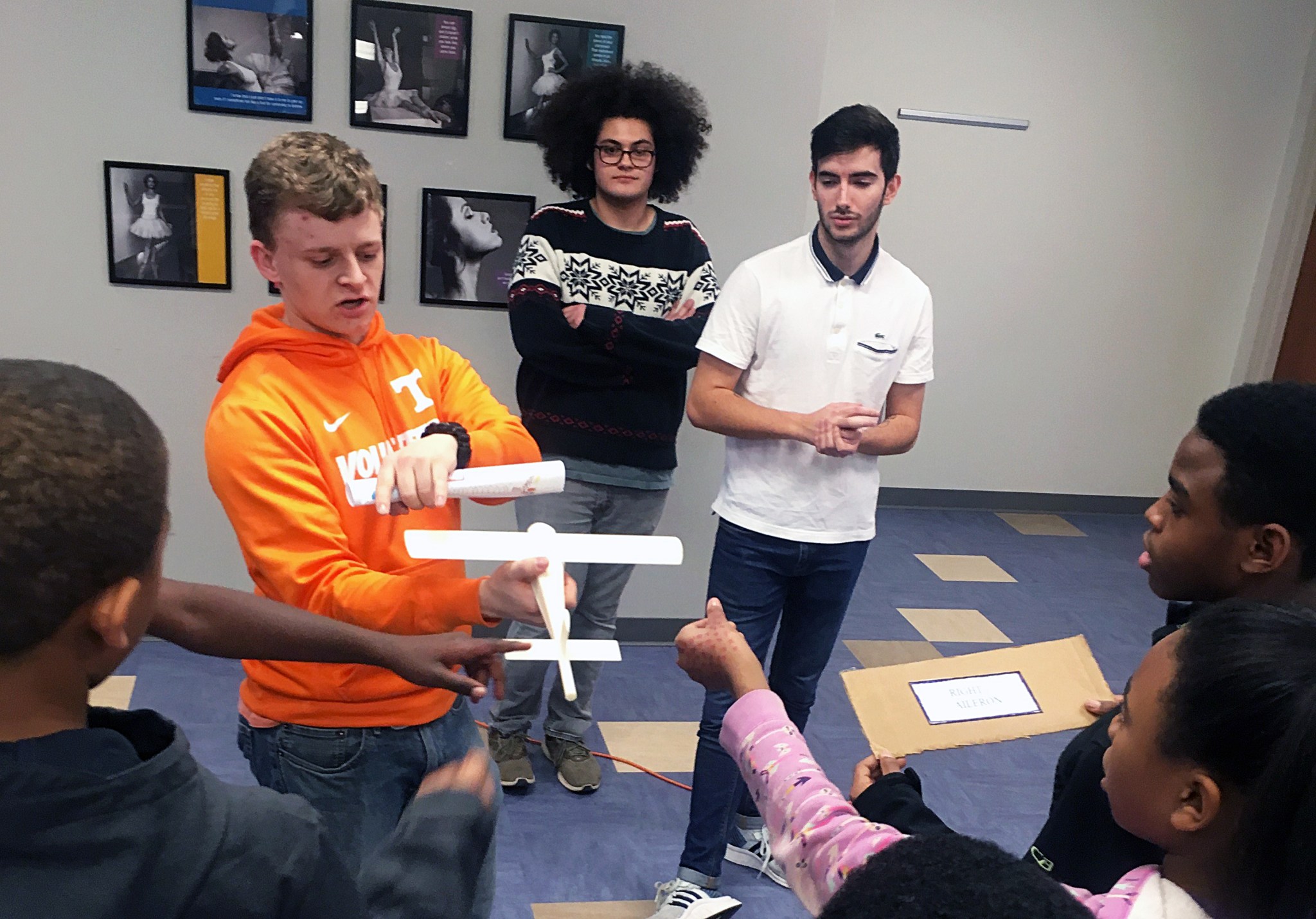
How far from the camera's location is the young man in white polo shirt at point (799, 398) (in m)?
2.30

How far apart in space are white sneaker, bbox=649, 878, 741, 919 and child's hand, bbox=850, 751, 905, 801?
3.35 ft

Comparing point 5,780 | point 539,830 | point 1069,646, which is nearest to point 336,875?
point 5,780

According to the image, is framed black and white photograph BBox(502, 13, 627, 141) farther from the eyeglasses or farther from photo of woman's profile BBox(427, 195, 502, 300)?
the eyeglasses

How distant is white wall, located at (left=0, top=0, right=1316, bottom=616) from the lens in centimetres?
304

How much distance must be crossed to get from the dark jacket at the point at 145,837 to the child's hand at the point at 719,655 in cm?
64

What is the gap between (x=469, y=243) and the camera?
10.7 feet

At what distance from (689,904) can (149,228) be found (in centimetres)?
253

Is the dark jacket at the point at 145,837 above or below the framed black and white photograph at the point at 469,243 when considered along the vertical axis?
below

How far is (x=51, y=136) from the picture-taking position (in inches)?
118

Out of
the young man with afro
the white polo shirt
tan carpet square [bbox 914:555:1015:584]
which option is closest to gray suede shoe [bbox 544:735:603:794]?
the young man with afro

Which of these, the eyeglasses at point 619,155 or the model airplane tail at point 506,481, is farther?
the eyeglasses at point 619,155

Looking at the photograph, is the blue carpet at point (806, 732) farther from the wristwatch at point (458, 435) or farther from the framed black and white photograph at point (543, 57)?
the framed black and white photograph at point (543, 57)

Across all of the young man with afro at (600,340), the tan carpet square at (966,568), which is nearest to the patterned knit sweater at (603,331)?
the young man with afro at (600,340)

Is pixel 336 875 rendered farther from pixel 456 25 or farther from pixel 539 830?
pixel 456 25
